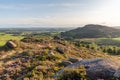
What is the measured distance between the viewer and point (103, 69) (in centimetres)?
1998

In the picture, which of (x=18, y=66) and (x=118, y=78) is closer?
(x=118, y=78)

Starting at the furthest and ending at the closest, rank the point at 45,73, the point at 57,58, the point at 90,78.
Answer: the point at 57,58 < the point at 45,73 < the point at 90,78

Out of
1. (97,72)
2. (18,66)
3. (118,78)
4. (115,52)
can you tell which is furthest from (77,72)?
(115,52)

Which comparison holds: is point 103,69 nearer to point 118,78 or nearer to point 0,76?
point 118,78

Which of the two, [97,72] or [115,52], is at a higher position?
[97,72]

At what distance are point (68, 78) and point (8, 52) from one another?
96.9 ft

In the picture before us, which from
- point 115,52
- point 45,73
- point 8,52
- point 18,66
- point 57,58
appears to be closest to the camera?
point 45,73

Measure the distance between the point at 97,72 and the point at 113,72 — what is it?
57.5 inches

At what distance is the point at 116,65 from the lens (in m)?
21.2

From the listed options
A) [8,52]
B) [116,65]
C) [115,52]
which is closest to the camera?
[116,65]

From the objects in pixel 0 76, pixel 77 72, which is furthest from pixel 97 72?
pixel 0 76

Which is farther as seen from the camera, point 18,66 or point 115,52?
point 115,52

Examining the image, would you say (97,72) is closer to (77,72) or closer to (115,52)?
(77,72)

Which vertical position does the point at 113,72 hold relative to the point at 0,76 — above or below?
above
